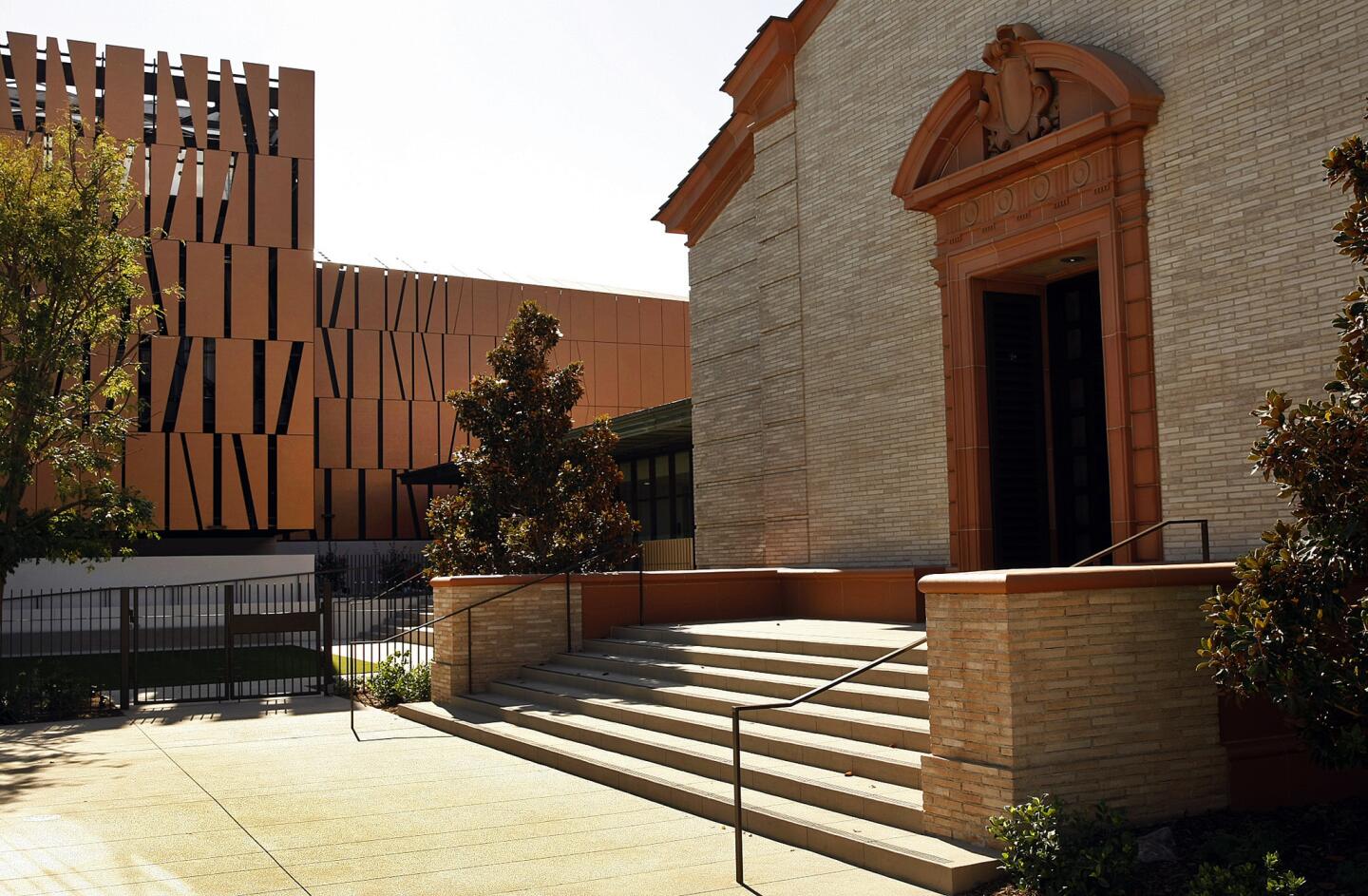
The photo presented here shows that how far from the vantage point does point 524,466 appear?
1819cm

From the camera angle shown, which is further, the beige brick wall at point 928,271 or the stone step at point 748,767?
the beige brick wall at point 928,271

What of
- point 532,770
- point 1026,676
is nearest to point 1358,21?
point 1026,676

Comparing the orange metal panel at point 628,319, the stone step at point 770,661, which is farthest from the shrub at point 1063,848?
the orange metal panel at point 628,319

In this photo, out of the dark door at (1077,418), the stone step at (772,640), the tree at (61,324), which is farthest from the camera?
the tree at (61,324)

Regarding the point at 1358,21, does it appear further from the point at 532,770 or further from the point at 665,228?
the point at 665,228

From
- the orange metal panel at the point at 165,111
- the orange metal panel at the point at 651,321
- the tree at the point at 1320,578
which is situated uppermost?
the orange metal panel at the point at 165,111

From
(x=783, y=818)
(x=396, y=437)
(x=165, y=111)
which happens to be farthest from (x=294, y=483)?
(x=783, y=818)

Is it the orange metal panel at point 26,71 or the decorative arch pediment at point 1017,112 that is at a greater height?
the orange metal panel at point 26,71

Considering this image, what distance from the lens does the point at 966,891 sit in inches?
286

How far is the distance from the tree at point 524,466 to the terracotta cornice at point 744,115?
4.83 metres

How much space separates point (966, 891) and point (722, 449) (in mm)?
14307

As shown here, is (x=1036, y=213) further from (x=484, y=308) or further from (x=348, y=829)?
(x=484, y=308)

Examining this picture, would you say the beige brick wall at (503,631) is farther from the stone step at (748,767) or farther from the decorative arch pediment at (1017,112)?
the decorative arch pediment at (1017,112)

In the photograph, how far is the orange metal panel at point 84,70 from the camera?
3912 centimetres
